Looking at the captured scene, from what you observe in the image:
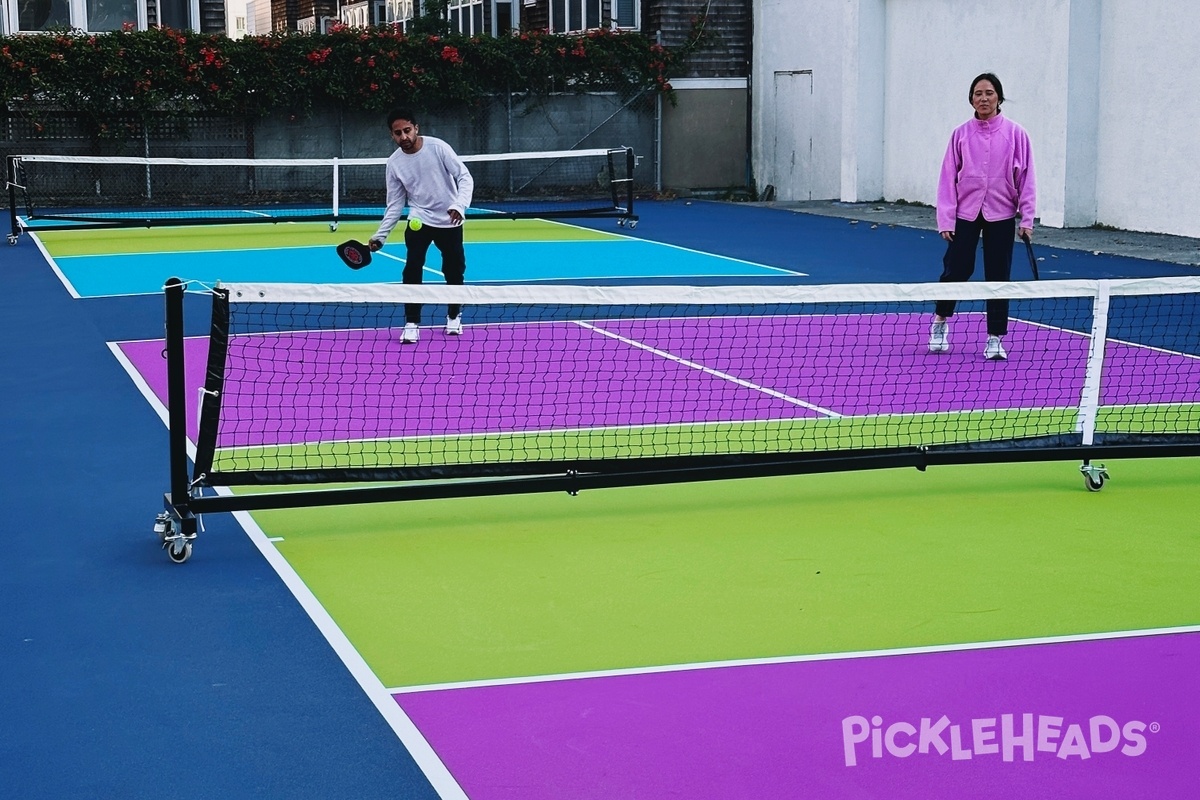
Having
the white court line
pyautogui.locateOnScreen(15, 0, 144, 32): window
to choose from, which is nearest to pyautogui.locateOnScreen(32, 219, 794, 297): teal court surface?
pyautogui.locateOnScreen(15, 0, 144, 32): window

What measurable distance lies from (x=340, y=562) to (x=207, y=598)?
0.60 m

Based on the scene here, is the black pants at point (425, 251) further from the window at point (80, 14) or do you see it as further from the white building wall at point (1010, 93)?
the window at point (80, 14)

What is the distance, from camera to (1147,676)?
192 inches

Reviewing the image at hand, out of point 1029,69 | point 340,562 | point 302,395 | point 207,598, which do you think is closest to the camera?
point 207,598

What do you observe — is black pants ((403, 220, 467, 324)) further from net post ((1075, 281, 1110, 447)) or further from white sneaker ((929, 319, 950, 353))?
net post ((1075, 281, 1110, 447))

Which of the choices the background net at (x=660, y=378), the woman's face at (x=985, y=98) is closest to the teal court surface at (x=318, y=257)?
the background net at (x=660, y=378)

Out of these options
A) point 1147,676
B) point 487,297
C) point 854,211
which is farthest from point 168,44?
point 1147,676

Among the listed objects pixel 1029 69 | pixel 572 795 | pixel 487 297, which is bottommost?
pixel 572 795

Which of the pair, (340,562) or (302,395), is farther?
(302,395)

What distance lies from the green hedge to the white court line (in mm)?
22794

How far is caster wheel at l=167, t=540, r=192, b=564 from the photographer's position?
6.14m

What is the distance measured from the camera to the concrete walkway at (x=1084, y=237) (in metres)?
17.1

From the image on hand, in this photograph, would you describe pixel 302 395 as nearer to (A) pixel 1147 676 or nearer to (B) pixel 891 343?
(B) pixel 891 343

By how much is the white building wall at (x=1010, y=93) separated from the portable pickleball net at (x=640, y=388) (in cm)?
544
